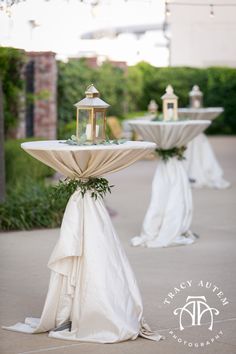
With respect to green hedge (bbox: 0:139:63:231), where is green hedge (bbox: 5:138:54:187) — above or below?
above

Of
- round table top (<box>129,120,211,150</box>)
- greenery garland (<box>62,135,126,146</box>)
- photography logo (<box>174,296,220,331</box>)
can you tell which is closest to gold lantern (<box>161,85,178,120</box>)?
round table top (<box>129,120,211,150</box>)

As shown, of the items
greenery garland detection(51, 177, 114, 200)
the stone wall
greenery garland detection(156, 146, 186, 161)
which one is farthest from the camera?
the stone wall

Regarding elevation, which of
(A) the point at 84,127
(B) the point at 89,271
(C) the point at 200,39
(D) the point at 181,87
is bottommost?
(B) the point at 89,271

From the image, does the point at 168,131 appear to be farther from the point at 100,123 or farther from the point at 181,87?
the point at 181,87

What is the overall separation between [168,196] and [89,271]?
3.93m

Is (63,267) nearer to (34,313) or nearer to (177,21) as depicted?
(34,313)

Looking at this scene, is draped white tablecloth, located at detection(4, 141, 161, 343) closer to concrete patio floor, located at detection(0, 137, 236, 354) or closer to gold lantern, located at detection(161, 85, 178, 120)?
concrete patio floor, located at detection(0, 137, 236, 354)

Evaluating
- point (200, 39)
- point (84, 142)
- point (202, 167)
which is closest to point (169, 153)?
point (84, 142)

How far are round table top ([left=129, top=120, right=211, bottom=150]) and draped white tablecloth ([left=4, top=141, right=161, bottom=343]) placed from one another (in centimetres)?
349

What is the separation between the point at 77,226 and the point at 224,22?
8734 millimetres

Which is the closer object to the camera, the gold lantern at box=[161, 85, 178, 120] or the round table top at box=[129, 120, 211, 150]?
the round table top at box=[129, 120, 211, 150]

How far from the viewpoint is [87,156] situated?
6184mm

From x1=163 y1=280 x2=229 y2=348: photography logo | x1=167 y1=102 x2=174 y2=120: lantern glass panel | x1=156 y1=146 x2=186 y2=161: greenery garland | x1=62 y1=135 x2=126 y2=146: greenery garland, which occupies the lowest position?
x1=163 y1=280 x2=229 y2=348: photography logo

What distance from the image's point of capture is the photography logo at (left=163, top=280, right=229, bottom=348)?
20.1 feet
